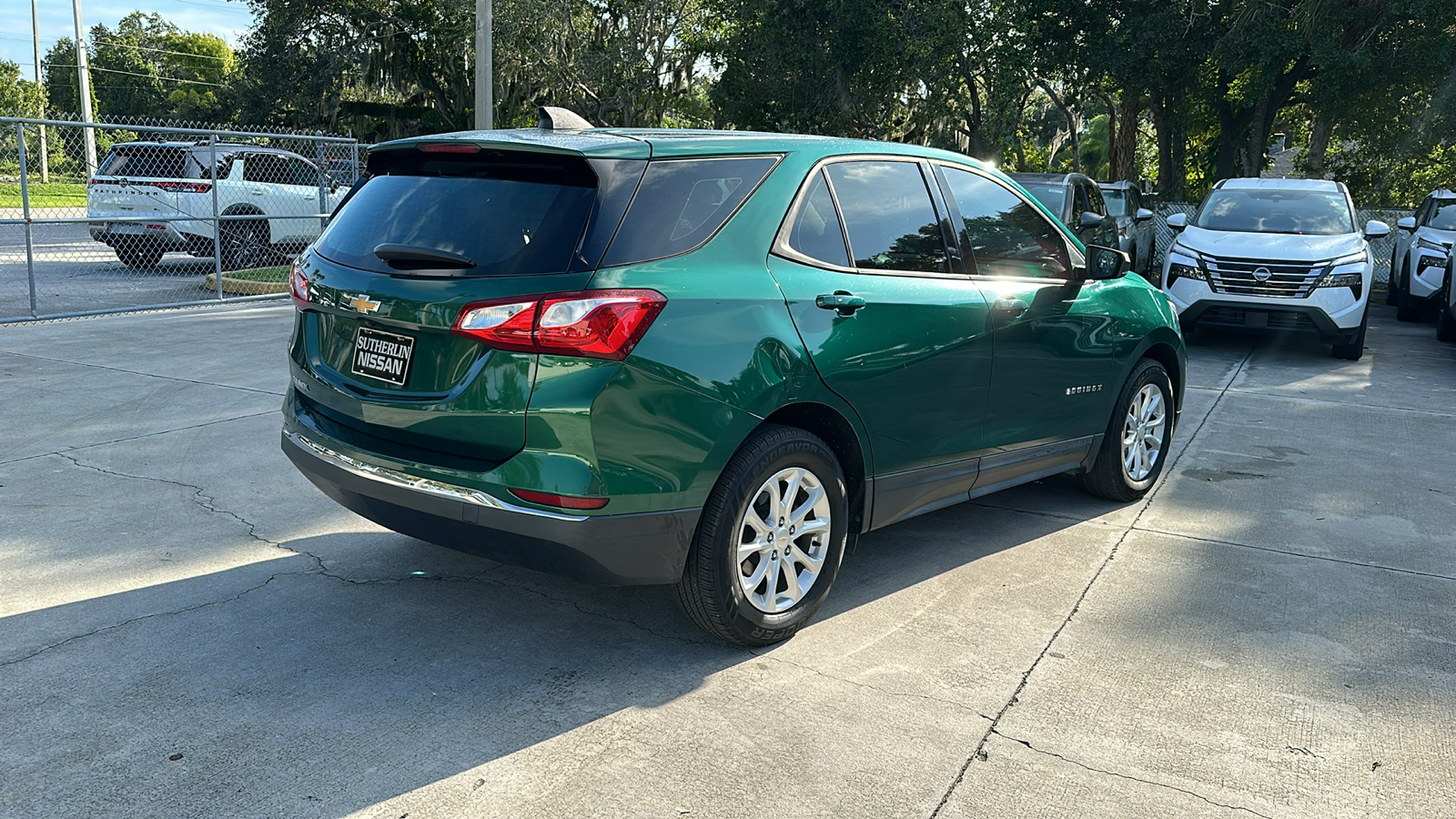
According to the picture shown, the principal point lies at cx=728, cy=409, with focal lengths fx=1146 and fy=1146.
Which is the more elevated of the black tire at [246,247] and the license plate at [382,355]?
the license plate at [382,355]

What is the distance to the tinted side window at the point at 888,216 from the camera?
4312 mm

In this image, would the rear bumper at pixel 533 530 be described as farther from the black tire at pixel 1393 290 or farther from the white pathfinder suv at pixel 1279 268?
the black tire at pixel 1393 290

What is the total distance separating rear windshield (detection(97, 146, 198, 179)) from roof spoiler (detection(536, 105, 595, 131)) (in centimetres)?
1220

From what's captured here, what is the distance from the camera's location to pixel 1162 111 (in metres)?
26.2

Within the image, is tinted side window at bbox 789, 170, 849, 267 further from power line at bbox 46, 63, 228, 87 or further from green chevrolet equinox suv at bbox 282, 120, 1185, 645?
power line at bbox 46, 63, 228, 87

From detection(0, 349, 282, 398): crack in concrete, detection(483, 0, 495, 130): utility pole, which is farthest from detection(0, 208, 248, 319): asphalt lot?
detection(483, 0, 495, 130): utility pole

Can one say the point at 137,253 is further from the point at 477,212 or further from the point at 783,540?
the point at 783,540

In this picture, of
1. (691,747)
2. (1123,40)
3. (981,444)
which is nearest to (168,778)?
(691,747)

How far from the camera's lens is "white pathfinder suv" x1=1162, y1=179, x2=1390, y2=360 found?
11203 mm

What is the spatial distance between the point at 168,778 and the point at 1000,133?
28.6 m

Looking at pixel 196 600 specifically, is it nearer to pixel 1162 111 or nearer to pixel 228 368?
pixel 228 368

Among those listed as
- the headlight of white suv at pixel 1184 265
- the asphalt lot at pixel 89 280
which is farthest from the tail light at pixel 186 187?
the headlight of white suv at pixel 1184 265

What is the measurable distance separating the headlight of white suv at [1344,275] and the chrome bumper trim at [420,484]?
10133 millimetres

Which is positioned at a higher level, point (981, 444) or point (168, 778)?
point (981, 444)
